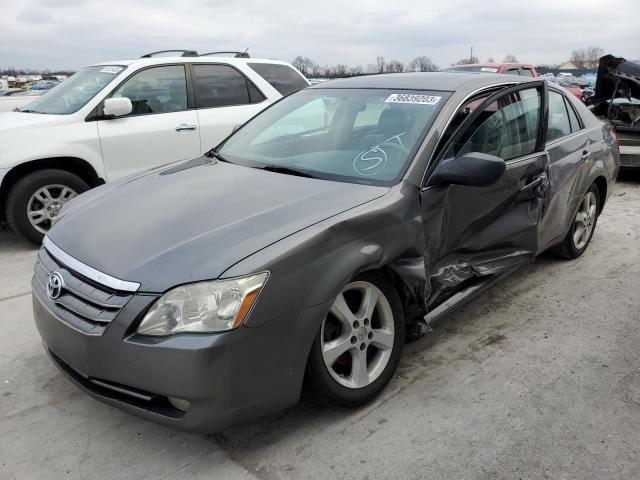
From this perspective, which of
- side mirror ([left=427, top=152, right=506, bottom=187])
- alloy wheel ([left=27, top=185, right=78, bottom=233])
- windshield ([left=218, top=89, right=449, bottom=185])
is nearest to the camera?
side mirror ([left=427, top=152, right=506, bottom=187])

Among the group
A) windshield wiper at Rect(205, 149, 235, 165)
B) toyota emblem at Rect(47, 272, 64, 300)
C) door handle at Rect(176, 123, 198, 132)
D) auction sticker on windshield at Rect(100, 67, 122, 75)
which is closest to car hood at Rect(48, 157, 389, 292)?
toyota emblem at Rect(47, 272, 64, 300)

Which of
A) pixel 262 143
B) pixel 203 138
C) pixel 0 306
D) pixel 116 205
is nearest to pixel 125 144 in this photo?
pixel 203 138

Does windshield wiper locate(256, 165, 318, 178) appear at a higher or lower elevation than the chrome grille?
higher

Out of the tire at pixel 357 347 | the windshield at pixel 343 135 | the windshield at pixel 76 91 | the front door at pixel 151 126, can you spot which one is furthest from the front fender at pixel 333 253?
the windshield at pixel 76 91

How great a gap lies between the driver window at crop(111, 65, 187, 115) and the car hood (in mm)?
2811

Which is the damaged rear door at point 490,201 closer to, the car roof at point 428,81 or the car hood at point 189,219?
the car roof at point 428,81

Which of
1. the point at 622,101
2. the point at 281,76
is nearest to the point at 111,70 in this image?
the point at 281,76

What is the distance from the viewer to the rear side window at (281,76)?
6.78m

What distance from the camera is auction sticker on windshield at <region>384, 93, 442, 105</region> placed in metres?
3.25

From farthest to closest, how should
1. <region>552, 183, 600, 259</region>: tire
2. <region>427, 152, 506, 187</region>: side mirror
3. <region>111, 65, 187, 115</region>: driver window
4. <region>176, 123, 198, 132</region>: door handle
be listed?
<region>176, 123, 198, 132</region>: door handle
<region>111, 65, 187, 115</region>: driver window
<region>552, 183, 600, 259</region>: tire
<region>427, 152, 506, 187</region>: side mirror

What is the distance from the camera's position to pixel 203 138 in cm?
608

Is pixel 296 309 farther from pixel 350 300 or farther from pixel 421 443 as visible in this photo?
pixel 421 443

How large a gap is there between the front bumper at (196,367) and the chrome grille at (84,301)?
0.03 meters

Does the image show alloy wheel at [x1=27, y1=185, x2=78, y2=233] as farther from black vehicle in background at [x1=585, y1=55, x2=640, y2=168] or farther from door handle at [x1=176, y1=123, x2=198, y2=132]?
black vehicle in background at [x1=585, y1=55, x2=640, y2=168]
